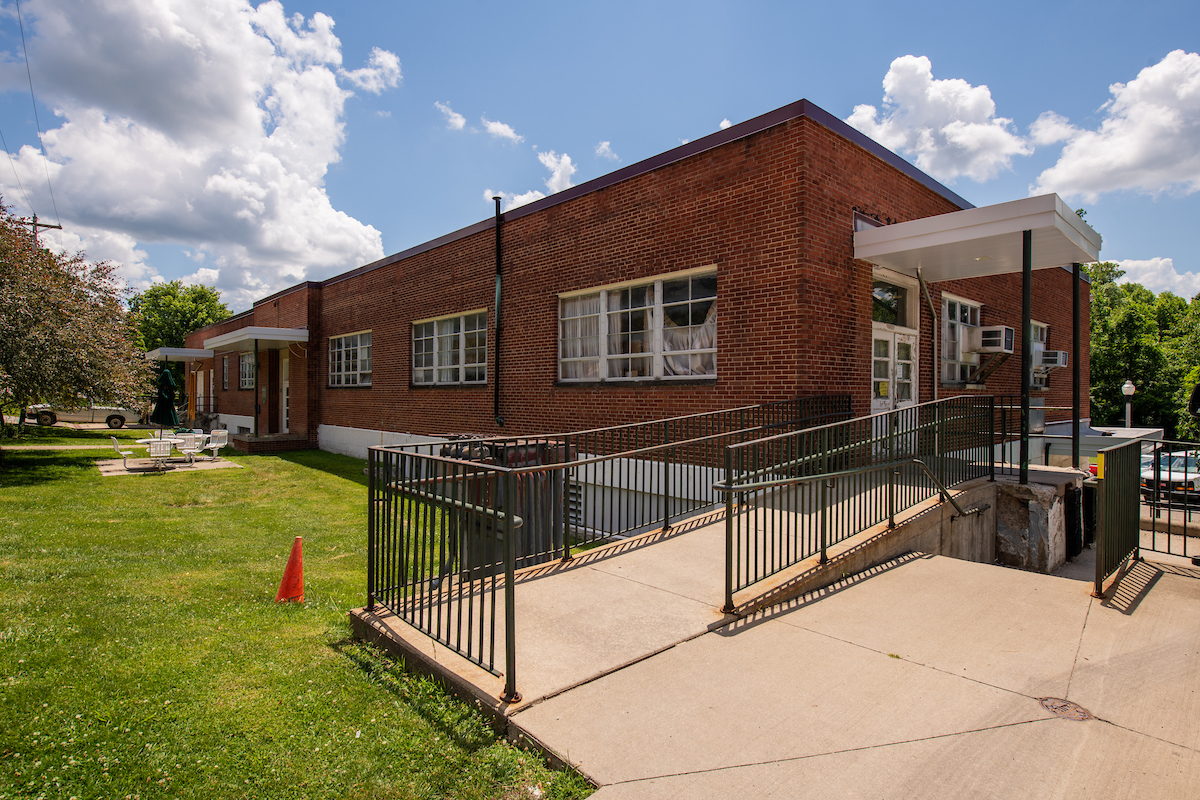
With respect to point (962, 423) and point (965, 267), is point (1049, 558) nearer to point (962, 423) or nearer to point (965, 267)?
point (962, 423)

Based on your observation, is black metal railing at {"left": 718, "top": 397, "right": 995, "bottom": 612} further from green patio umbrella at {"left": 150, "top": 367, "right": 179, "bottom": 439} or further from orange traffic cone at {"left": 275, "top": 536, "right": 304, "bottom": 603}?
green patio umbrella at {"left": 150, "top": 367, "right": 179, "bottom": 439}

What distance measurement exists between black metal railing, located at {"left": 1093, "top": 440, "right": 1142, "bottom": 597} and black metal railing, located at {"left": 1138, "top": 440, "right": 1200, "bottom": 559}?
359 mm

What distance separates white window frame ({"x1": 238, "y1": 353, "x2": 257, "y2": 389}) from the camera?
25.2 metres

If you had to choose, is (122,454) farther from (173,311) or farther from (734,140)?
(173,311)

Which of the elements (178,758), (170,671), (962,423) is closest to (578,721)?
(178,758)

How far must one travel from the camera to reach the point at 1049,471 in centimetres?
960

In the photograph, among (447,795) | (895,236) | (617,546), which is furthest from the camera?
(895,236)

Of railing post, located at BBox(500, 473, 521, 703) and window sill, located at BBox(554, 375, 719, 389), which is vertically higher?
window sill, located at BBox(554, 375, 719, 389)

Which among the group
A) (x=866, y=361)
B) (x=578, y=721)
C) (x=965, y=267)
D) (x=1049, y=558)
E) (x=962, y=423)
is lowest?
(x=1049, y=558)

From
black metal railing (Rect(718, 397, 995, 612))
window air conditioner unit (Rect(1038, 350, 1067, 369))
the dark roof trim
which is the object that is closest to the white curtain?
black metal railing (Rect(718, 397, 995, 612))

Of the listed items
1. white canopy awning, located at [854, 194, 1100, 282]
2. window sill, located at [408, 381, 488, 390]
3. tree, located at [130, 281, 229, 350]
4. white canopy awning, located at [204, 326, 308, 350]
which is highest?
tree, located at [130, 281, 229, 350]

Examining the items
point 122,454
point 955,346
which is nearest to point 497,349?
point 955,346

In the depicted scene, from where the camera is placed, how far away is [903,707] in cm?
326

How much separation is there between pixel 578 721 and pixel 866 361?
7.68 meters
